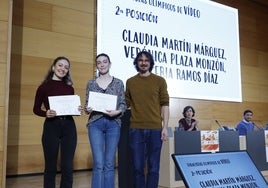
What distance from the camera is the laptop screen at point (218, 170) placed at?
0.99m

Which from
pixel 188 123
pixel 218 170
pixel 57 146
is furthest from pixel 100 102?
pixel 188 123

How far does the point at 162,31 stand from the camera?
4383mm

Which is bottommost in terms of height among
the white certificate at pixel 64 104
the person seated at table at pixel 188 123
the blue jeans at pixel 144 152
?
the blue jeans at pixel 144 152

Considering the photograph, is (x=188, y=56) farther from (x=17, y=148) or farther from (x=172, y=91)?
(x=17, y=148)

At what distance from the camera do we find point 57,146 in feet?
6.11

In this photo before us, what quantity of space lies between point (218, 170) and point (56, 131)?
112 centimetres

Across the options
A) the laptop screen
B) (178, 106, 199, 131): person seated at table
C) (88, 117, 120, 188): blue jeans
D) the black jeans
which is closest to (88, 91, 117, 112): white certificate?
(88, 117, 120, 188): blue jeans

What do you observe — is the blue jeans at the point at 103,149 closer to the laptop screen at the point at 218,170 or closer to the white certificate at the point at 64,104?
the white certificate at the point at 64,104

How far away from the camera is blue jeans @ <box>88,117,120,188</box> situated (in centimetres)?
196

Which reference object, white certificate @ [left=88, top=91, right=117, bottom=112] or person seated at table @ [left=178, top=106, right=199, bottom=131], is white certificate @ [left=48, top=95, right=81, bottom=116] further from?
person seated at table @ [left=178, top=106, right=199, bottom=131]

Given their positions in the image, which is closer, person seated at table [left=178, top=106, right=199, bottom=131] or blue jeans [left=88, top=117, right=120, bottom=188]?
blue jeans [left=88, top=117, right=120, bottom=188]

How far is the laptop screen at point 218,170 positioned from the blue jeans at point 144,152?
35.8 inches

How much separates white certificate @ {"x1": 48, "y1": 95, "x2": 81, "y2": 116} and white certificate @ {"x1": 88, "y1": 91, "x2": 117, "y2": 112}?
0.29ft

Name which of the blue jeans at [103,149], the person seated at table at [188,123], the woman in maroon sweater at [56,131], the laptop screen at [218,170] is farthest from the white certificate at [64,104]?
the person seated at table at [188,123]
